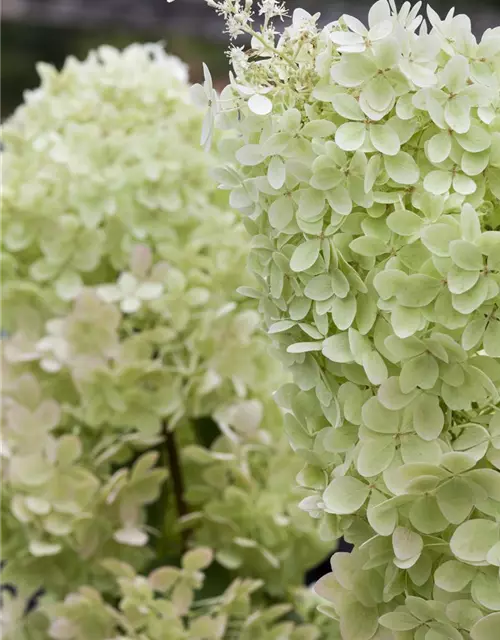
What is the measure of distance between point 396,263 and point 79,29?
149 cm

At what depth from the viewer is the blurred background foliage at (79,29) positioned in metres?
1.41

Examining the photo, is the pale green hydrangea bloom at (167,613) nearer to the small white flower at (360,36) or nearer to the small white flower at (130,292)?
the small white flower at (130,292)

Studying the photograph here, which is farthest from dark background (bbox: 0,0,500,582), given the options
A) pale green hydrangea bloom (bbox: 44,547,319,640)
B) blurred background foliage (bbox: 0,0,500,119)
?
pale green hydrangea bloom (bbox: 44,547,319,640)

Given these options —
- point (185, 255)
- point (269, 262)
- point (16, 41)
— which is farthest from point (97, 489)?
point (16, 41)

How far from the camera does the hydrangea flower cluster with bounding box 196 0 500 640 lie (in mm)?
294

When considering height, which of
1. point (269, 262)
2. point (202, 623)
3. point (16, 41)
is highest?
point (269, 262)

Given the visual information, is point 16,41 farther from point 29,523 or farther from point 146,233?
point 29,523

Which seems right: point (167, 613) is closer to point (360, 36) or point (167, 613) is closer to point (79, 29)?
point (360, 36)

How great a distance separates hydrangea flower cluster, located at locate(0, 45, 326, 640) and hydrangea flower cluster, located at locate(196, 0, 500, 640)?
0.23 metres

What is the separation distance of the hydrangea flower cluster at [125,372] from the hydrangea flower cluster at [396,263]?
0.23 m

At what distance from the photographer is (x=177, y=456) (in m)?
0.63

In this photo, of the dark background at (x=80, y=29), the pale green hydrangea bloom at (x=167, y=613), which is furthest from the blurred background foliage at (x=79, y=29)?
the pale green hydrangea bloom at (x=167, y=613)

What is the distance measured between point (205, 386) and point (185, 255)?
102mm

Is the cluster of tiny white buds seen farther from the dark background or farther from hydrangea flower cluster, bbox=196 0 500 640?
the dark background
